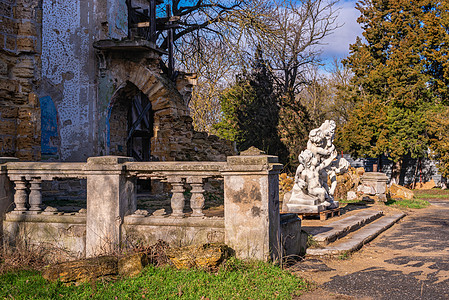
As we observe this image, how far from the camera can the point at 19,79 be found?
910 centimetres

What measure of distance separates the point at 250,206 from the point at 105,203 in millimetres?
1815

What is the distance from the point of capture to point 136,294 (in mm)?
4371

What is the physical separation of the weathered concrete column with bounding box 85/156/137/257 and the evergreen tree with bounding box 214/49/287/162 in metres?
14.4

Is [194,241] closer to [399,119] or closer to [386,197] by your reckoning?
[386,197]

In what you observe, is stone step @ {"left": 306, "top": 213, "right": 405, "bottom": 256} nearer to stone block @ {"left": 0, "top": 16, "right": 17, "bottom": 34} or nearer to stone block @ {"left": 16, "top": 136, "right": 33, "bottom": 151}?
stone block @ {"left": 16, "top": 136, "right": 33, "bottom": 151}

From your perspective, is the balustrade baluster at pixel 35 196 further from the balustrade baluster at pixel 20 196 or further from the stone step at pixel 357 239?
the stone step at pixel 357 239

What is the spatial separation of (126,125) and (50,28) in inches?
136

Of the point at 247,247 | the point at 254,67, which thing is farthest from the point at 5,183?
the point at 254,67

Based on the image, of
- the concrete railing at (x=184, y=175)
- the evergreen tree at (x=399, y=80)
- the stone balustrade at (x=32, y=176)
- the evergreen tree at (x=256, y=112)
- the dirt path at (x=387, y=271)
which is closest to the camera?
the dirt path at (x=387, y=271)

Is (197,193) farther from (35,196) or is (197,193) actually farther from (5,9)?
(5,9)

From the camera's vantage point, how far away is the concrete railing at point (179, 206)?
513cm

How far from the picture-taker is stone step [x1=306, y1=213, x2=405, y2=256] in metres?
6.44

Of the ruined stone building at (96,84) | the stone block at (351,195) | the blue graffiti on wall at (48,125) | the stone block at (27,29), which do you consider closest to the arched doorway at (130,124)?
the ruined stone building at (96,84)

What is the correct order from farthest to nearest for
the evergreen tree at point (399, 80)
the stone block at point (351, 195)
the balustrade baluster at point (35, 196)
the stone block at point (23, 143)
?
the evergreen tree at point (399, 80) < the stone block at point (351, 195) < the stone block at point (23, 143) < the balustrade baluster at point (35, 196)
